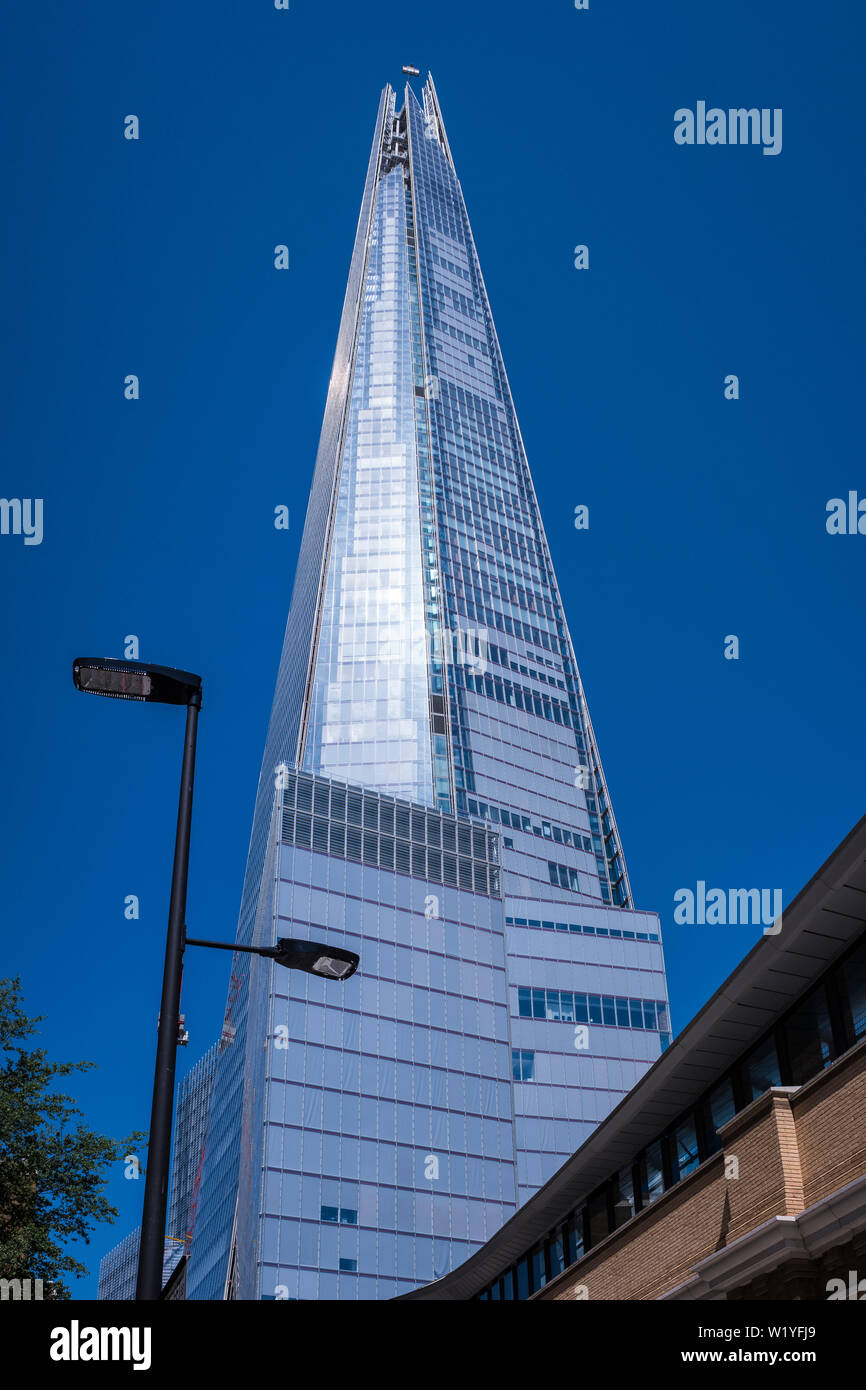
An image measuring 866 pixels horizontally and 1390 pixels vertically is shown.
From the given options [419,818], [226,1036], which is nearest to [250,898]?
[226,1036]

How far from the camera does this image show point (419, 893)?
104 metres

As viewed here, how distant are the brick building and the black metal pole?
8158mm

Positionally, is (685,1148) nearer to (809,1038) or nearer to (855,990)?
(809,1038)

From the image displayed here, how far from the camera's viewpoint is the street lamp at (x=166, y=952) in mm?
10406

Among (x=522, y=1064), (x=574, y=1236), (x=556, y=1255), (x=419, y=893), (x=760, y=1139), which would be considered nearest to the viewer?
(x=760, y=1139)

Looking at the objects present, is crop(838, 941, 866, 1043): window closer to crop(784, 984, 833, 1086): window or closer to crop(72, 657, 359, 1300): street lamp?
crop(784, 984, 833, 1086): window

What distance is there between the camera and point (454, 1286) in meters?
37.3

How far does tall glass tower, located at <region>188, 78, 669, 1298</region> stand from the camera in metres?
86.7

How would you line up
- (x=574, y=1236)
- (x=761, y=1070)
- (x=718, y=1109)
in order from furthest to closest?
(x=574, y=1236)
(x=718, y=1109)
(x=761, y=1070)

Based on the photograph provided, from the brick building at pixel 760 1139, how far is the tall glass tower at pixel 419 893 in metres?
62.0

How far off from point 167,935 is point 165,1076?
50.8 inches

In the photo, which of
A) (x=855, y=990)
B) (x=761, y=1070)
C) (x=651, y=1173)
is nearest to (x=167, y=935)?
(x=855, y=990)
